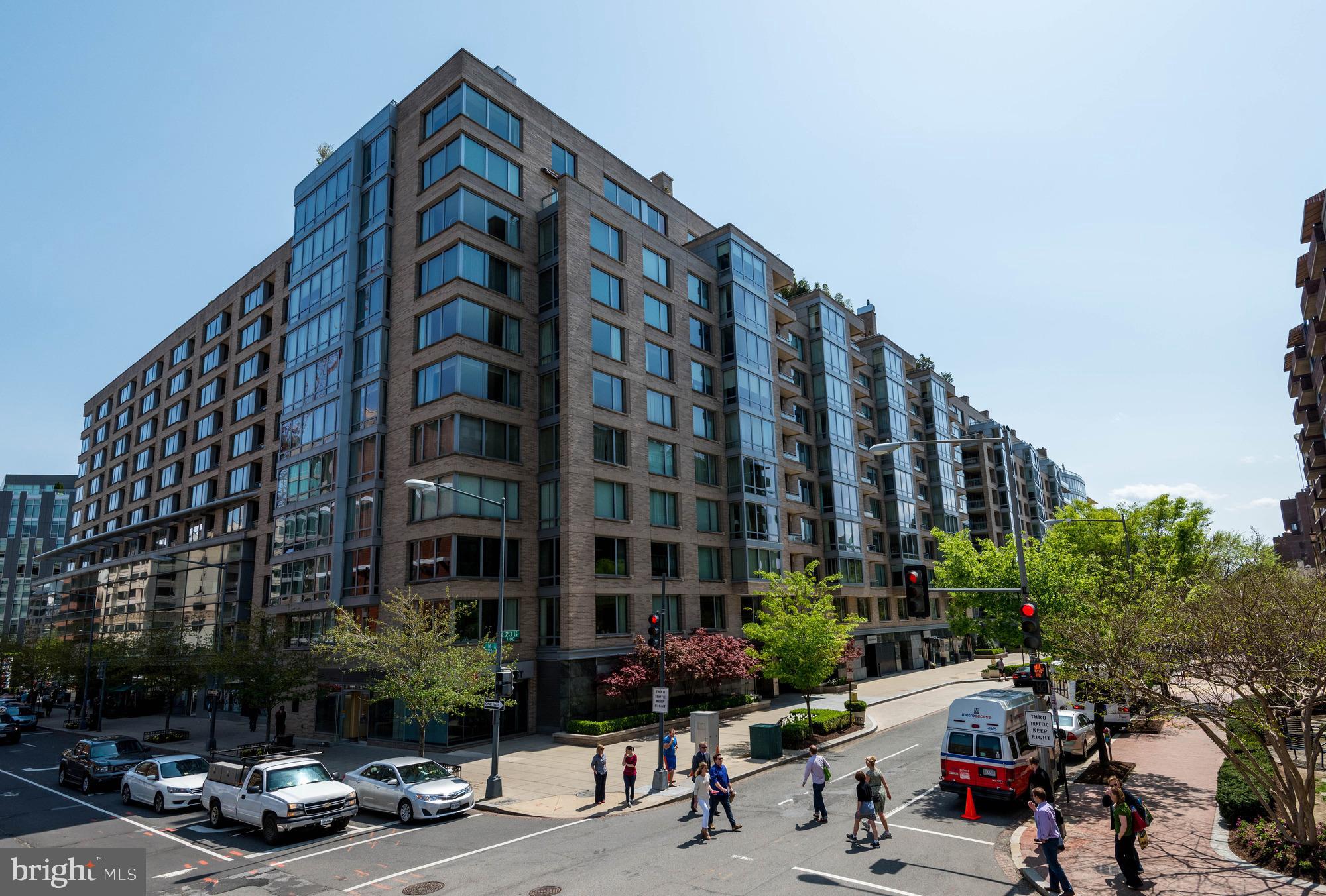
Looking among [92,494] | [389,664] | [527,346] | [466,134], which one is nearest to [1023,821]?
[389,664]

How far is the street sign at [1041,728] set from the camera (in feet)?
54.1

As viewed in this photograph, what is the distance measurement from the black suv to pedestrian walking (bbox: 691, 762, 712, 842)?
20.6m

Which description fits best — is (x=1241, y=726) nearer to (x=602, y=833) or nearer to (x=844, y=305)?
(x=602, y=833)

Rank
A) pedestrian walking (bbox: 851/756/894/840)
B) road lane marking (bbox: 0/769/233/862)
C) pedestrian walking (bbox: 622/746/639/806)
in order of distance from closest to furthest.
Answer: pedestrian walking (bbox: 851/756/894/840)
road lane marking (bbox: 0/769/233/862)
pedestrian walking (bbox: 622/746/639/806)

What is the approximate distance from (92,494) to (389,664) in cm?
7623

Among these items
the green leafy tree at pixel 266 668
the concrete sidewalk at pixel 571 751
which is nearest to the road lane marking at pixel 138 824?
the concrete sidewalk at pixel 571 751

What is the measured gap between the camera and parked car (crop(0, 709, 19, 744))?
43.7 metres

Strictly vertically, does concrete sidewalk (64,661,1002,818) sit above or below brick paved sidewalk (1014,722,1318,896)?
below

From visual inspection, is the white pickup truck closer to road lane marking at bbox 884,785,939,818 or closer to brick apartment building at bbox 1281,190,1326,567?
road lane marking at bbox 884,785,939,818

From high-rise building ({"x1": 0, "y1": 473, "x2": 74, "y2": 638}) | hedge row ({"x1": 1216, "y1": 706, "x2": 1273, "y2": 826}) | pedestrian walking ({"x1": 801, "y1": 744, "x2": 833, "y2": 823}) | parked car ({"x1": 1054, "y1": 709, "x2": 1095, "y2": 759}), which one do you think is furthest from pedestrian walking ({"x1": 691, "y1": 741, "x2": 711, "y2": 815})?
high-rise building ({"x1": 0, "y1": 473, "x2": 74, "y2": 638})

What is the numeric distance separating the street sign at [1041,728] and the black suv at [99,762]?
27.8 meters

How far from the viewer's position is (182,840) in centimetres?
1855

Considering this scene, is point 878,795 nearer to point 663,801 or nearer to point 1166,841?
point 1166,841

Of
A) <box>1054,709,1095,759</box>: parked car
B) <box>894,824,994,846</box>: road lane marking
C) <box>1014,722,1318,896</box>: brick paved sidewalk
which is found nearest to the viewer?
<box>1014,722,1318,896</box>: brick paved sidewalk
